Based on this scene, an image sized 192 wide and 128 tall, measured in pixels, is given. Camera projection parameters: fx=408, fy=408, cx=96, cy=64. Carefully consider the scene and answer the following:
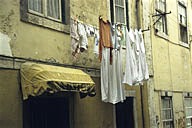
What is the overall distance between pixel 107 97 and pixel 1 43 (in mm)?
3326

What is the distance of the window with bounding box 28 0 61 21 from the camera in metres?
8.41

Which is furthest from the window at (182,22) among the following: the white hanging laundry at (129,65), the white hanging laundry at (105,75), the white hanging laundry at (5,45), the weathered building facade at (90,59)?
the white hanging laundry at (5,45)

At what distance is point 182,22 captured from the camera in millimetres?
17109

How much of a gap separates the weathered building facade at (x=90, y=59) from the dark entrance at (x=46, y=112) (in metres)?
0.02

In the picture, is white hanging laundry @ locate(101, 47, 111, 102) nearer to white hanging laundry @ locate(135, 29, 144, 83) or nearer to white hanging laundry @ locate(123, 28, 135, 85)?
white hanging laundry @ locate(123, 28, 135, 85)

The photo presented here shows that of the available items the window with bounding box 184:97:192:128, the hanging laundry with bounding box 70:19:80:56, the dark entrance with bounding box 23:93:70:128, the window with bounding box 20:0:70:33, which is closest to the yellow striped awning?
the dark entrance with bounding box 23:93:70:128

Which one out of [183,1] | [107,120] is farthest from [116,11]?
[183,1]

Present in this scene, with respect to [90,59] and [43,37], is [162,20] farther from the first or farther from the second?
[43,37]

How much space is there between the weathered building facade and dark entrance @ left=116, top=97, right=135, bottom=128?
4 centimetres

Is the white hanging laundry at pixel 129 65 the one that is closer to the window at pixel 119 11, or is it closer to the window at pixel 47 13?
the window at pixel 119 11

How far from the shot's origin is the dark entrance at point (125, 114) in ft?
38.1

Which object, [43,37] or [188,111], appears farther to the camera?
[188,111]

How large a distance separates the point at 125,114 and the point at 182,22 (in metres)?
6.72

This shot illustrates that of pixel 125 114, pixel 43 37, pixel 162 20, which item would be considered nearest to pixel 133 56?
pixel 125 114
